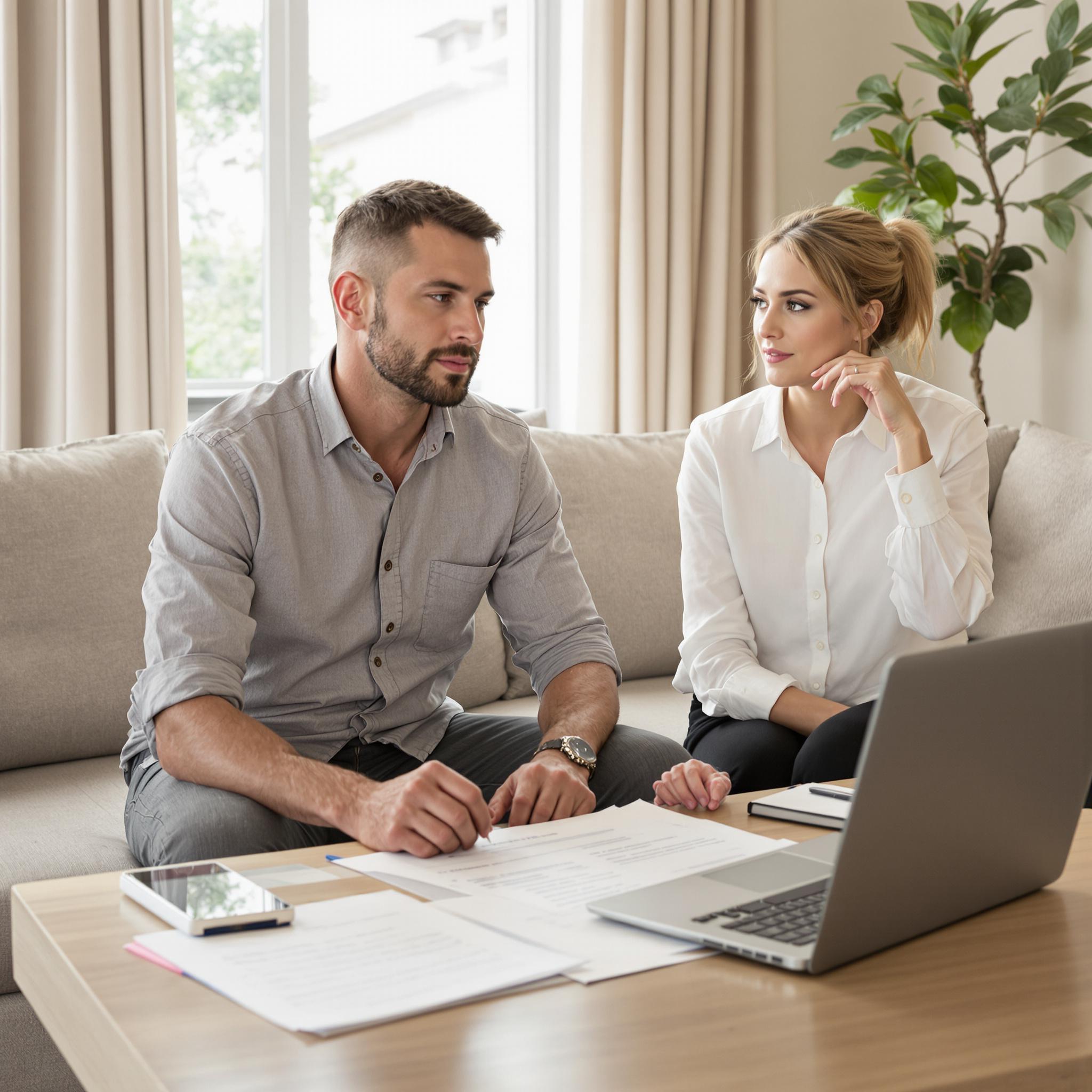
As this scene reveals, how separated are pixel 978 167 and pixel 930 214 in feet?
2.04

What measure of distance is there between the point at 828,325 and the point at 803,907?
125cm

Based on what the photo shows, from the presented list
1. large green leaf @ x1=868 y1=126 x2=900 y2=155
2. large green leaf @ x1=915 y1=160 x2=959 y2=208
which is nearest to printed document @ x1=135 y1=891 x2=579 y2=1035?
large green leaf @ x1=915 y1=160 x2=959 y2=208

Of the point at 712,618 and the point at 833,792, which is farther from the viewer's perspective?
the point at 712,618

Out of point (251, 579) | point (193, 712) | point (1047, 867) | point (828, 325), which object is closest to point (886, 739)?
point (1047, 867)

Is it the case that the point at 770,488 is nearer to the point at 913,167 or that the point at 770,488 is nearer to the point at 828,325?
the point at 828,325

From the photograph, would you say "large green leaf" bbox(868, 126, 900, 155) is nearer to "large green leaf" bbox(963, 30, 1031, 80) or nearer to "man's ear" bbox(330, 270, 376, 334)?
"large green leaf" bbox(963, 30, 1031, 80)

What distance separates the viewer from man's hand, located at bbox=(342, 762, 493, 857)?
106 cm

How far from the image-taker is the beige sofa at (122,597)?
1.69 m

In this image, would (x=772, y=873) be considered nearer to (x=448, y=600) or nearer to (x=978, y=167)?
(x=448, y=600)

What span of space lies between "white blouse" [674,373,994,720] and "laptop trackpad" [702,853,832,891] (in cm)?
90

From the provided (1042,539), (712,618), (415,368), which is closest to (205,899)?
(415,368)

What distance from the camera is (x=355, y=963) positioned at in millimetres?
809

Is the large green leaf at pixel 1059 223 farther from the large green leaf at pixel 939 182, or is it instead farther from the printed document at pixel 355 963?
the printed document at pixel 355 963

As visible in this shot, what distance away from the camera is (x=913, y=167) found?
10.7ft
